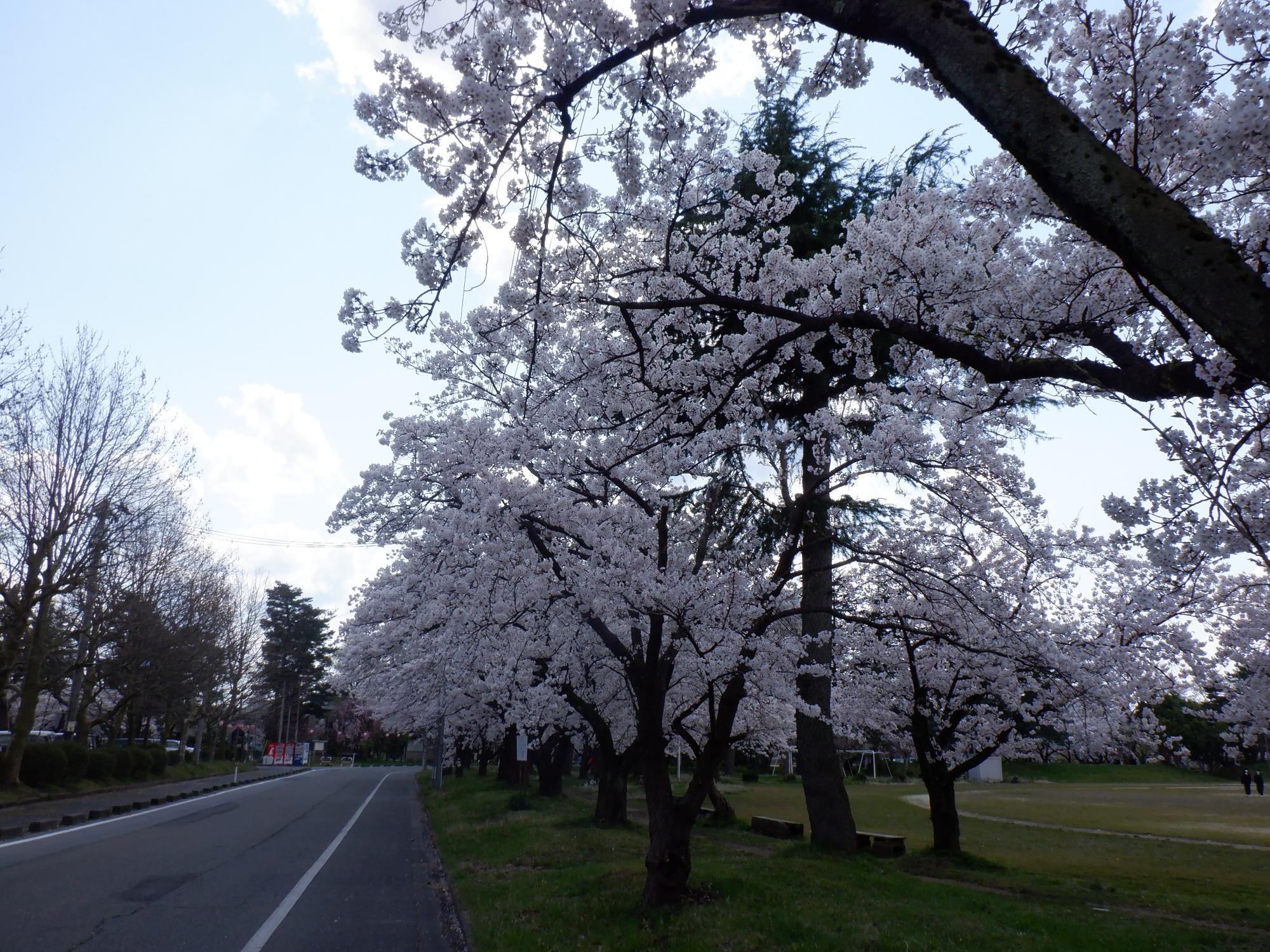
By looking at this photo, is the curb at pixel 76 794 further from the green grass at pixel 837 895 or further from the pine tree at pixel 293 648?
the pine tree at pixel 293 648

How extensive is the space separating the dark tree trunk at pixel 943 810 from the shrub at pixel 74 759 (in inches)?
1028

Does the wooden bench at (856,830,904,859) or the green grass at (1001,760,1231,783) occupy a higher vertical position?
the wooden bench at (856,830,904,859)

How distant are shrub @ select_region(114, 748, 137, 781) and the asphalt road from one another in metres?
13.5

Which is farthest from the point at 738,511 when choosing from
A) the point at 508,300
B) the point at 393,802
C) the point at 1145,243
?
the point at 393,802

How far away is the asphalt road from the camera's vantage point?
316 inches

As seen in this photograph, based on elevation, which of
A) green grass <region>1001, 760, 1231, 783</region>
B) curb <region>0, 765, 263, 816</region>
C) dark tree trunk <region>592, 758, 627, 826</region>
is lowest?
green grass <region>1001, 760, 1231, 783</region>

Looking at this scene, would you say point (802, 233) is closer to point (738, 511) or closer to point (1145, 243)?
point (738, 511)

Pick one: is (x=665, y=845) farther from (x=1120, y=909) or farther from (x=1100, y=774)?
(x=1100, y=774)

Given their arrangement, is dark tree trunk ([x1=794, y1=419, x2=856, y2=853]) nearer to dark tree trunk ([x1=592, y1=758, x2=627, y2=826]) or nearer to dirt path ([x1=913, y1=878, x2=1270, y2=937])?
dirt path ([x1=913, y1=878, x2=1270, y2=937])

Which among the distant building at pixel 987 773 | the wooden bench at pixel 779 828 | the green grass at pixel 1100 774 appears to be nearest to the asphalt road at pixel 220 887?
the wooden bench at pixel 779 828

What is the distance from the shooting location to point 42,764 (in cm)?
2581

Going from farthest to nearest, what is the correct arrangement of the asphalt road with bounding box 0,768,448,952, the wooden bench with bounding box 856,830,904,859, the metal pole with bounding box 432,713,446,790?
the metal pole with bounding box 432,713,446,790, the wooden bench with bounding box 856,830,904,859, the asphalt road with bounding box 0,768,448,952

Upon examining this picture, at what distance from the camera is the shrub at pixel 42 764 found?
25516 mm

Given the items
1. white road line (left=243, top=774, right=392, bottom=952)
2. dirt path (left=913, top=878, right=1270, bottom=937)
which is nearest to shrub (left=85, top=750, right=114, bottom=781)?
white road line (left=243, top=774, right=392, bottom=952)
